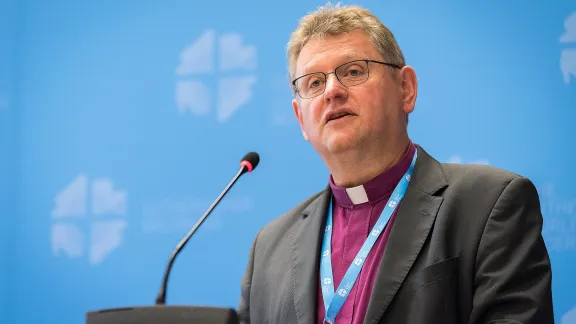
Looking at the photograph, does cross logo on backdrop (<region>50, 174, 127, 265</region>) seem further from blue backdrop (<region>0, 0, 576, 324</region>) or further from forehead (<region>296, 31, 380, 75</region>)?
forehead (<region>296, 31, 380, 75</region>)

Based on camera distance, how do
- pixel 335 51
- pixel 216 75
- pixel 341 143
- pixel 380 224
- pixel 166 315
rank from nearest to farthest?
pixel 166 315 → pixel 380 224 → pixel 341 143 → pixel 335 51 → pixel 216 75

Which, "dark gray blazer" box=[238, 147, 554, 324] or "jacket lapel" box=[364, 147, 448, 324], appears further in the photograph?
"jacket lapel" box=[364, 147, 448, 324]

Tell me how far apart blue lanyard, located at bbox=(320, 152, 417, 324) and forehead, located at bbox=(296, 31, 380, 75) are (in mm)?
475

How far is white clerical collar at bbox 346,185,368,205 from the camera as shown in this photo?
258 centimetres

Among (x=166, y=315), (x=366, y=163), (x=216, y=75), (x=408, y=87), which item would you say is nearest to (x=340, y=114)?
(x=366, y=163)

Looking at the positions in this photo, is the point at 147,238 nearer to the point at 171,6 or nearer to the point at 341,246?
the point at 171,6

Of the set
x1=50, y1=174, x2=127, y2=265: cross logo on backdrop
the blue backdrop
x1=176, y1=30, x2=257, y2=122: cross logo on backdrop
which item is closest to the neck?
the blue backdrop

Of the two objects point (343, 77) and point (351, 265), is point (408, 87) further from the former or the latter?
point (351, 265)

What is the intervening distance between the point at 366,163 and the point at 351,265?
0.45 meters

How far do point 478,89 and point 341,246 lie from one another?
1326 mm

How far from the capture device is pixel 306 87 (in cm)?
268

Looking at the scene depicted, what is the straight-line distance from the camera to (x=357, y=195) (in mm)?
2598

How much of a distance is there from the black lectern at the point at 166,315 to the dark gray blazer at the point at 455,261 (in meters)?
0.68

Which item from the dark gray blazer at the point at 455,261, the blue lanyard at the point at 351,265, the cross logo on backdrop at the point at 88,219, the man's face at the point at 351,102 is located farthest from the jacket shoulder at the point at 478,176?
the cross logo on backdrop at the point at 88,219
